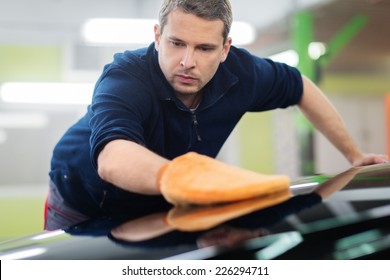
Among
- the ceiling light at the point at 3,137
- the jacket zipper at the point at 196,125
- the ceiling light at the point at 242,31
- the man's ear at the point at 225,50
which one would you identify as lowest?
the jacket zipper at the point at 196,125

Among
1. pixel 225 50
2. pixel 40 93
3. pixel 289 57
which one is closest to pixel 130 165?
pixel 225 50

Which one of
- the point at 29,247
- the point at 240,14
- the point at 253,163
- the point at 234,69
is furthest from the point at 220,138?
the point at 253,163

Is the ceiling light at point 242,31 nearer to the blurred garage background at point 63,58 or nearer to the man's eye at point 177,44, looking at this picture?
the blurred garage background at point 63,58

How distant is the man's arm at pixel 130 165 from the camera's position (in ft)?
1.69

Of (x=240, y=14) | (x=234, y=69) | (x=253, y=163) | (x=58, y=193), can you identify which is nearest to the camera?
(x=234, y=69)

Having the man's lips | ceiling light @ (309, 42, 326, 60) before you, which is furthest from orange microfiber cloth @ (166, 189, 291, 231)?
ceiling light @ (309, 42, 326, 60)

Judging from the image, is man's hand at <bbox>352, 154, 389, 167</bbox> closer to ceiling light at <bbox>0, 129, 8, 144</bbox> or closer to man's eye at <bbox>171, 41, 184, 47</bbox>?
man's eye at <bbox>171, 41, 184, 47</bbox>

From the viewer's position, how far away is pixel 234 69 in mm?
895

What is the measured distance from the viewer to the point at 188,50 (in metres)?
0.75

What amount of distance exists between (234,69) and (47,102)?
314 cm

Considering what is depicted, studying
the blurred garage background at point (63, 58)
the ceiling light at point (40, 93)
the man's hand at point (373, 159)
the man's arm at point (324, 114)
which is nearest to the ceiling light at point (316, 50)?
the blurred garage background at point (63, 58)
